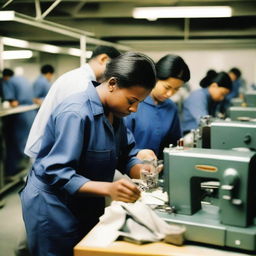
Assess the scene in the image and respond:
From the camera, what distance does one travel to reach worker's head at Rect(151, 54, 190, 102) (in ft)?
8.16

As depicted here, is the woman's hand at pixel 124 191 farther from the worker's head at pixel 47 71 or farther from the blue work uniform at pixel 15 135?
the worker's head at pixel 47 71

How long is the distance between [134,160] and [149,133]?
0.57 meters

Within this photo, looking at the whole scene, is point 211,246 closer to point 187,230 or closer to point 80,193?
point 187,230

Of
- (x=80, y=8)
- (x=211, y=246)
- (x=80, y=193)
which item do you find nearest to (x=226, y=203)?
(x=211, y=246)

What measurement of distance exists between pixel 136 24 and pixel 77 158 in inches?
277

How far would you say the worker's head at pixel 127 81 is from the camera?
1572 mm

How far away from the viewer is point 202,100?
3961 millimetres

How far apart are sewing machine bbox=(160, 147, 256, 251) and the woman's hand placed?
193mm

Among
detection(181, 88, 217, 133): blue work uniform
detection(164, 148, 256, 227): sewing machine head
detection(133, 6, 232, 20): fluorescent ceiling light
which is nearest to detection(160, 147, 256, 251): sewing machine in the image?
detection(164, 148, 256, 227): sewing machine head

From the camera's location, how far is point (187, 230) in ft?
4.74

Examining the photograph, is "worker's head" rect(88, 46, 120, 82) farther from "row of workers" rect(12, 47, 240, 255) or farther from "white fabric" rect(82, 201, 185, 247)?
"white fabric" rect(82, 201, 185, 247)

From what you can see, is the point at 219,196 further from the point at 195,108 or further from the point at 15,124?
the point at 15,124

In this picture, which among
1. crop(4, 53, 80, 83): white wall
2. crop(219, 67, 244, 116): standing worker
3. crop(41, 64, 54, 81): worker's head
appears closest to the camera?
crop(41, 64, 54, 81): worker's head

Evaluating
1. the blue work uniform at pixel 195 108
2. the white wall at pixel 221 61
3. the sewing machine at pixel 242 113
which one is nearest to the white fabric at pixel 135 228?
the sewing machine at pixel 242 113
